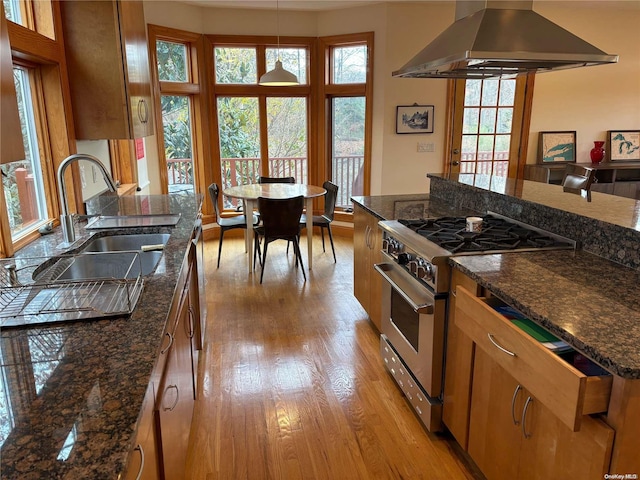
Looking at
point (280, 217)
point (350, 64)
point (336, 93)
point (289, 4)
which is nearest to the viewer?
point (280, 217)

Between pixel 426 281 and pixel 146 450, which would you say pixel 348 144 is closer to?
pixel 426 281

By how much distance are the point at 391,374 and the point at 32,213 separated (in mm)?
2162

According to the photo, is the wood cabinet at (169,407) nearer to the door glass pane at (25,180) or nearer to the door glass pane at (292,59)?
the door glass pane at (25,180)

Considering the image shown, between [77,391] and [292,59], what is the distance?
17.4 feet

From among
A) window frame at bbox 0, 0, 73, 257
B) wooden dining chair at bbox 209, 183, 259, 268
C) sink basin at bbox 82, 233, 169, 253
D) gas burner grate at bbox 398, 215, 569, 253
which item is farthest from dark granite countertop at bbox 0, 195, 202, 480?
wooden dining chair at bbox 209, 183, 259, 268

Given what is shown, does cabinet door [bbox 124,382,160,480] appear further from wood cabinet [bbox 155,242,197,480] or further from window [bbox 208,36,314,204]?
window [bbox 208,36,314,204]

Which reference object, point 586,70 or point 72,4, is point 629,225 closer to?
point 72,4

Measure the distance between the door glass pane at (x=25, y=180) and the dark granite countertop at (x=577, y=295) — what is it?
2.09m

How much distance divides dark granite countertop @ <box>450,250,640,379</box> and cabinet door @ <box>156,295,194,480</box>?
43.4 inches

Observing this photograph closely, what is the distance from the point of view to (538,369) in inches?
50.1

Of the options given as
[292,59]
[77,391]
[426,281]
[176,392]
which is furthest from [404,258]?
[292,59]

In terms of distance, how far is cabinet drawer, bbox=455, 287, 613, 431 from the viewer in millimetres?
1146


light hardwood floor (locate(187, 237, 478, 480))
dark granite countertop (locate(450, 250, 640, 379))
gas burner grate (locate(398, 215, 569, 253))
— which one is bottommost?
light hardwood floor (locate(187, 237, 478, 480))

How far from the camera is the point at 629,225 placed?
179 cm
